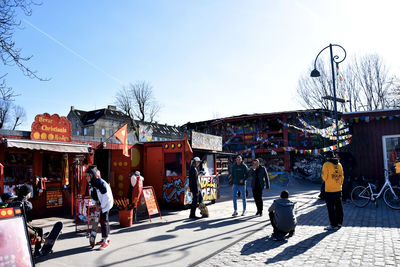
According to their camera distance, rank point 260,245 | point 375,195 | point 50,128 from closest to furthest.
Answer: point 260,245, point 50,128, point 375,195

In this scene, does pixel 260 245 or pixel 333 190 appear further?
pixel 333 190

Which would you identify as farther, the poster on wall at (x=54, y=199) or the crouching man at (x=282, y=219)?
the poster on wall at (x=54, y=199)

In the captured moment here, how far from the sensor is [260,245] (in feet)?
19.6

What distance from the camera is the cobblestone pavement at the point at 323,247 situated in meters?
4.90

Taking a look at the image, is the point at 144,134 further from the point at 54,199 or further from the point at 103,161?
the point at 54,199

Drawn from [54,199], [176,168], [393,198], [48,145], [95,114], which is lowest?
[393,198]

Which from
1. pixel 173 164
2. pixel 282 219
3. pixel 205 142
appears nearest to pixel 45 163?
pixel 173 164

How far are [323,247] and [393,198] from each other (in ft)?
18.5

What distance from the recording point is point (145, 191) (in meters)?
9.03

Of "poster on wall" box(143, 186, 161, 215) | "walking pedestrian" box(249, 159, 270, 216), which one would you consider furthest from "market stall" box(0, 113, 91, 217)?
"walking pedestrian" box(249, 159, 270, 216)

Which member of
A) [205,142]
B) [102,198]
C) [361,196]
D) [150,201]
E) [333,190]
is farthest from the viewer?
[205,142]

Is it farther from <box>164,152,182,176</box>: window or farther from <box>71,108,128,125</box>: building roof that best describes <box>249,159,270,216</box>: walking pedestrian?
<box>71,108,128,125</box>: building roof

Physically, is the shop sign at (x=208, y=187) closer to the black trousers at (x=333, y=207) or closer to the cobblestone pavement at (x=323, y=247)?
the cobblestone pavement at (x=323, y=247)

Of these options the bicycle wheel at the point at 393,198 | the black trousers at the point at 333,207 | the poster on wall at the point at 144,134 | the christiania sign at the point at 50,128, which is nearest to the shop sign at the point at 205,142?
the poster on wall at the point at 144,134
